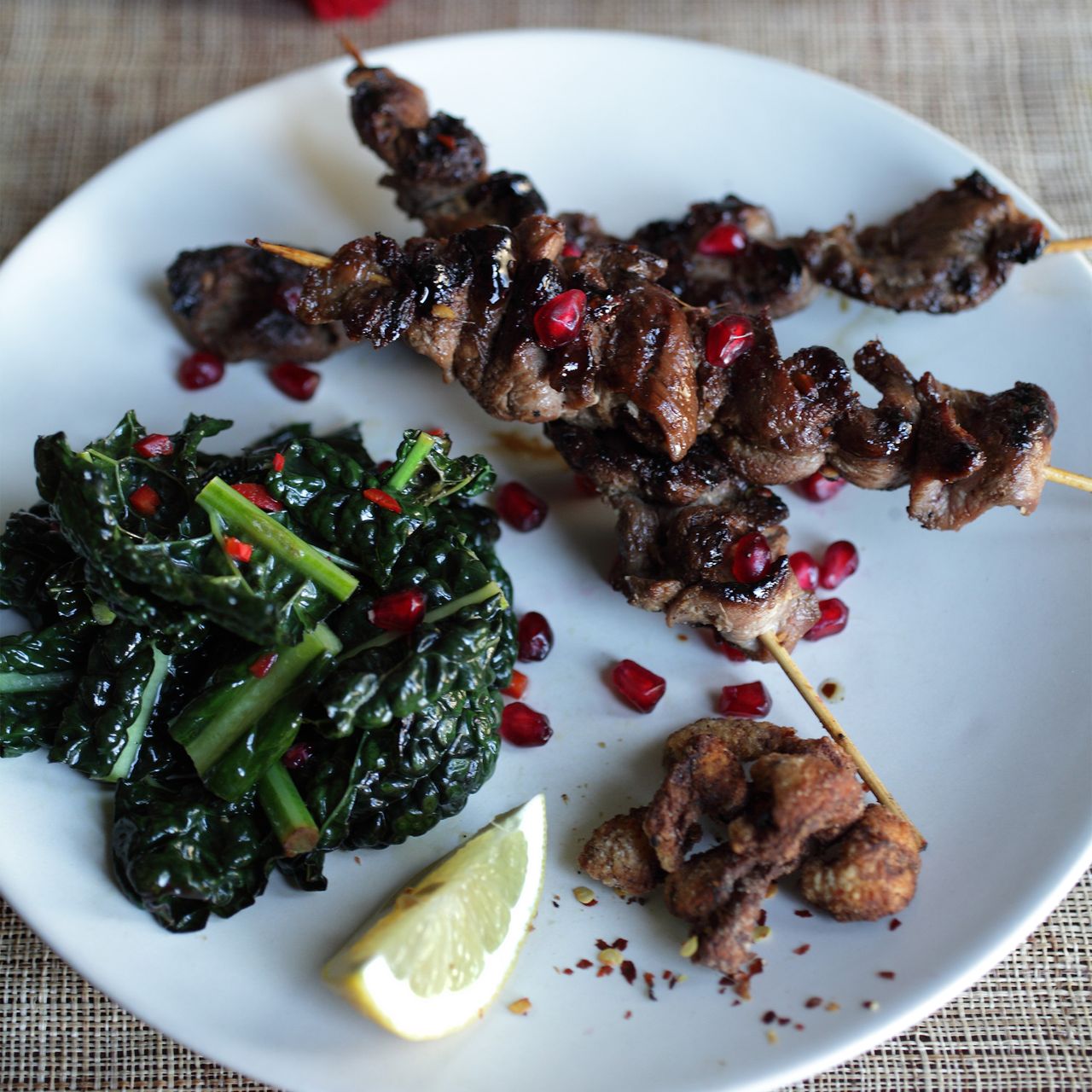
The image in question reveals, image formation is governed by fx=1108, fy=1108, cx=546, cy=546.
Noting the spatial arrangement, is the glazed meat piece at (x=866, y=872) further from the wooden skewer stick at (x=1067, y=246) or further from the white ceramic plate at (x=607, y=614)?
the wooden skewer stick at (x=1067, y=246)

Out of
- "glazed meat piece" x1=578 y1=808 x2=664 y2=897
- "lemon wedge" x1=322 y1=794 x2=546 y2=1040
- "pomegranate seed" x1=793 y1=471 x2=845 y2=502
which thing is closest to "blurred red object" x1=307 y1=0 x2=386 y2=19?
"pomegranate seed" x1=793 y1=471 x2=845 y2=502

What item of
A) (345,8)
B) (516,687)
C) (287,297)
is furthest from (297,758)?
(345,8)

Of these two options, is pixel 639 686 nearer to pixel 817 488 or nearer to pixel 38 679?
pixel 817 488

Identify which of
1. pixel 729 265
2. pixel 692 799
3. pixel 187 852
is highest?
pixel 729 265

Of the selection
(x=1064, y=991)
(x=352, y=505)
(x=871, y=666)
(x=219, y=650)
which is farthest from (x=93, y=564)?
(x=1064, y=991)

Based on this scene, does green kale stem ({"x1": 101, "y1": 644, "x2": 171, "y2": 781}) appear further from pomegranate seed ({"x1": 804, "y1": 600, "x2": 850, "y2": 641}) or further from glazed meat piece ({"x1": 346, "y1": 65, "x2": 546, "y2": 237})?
pomegranate seed ({"x1": 804, "y1": 600, "x2": 850, "y2": 641})
